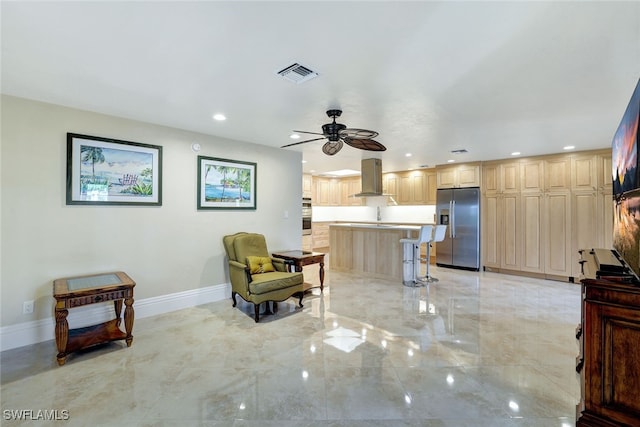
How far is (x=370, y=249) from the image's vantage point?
579 centimetres

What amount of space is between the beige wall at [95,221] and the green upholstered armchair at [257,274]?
476 millimetres

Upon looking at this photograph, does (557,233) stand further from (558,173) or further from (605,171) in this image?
(605,171)

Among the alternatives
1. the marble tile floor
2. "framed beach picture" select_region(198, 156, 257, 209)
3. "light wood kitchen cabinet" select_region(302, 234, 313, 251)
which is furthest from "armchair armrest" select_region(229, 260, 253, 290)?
"light wood kitchen cabinet" select_region(302, 234, 313, 251)

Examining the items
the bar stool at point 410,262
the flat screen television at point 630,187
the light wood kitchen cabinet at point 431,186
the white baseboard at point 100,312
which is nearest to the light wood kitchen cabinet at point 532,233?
the light wood kitchen cabinet at point 431,186

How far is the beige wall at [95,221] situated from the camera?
2.79 meters

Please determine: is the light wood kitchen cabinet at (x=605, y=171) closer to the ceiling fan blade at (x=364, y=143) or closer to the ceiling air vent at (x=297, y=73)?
the ceiling fan blade at (x=364, y=143)

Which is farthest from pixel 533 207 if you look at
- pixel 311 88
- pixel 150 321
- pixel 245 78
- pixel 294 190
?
pixel 150 321

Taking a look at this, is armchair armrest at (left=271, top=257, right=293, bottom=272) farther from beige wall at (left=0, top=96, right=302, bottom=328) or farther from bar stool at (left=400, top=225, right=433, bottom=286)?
bar stool at (left=400, top=225, right=433, bottom=286)

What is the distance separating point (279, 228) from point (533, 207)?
4.75 m

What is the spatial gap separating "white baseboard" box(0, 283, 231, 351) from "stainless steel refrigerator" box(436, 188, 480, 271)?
4.73 m

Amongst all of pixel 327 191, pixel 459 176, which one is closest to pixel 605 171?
pixel 459 176

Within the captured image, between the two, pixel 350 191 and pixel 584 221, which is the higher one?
pixel 350 191

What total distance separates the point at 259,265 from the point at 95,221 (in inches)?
73.5

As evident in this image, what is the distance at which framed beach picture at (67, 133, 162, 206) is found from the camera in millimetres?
3096
